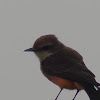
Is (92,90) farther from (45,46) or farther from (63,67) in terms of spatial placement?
(45,46)

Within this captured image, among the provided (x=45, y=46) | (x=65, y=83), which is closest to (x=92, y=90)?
(x=65, y=83)

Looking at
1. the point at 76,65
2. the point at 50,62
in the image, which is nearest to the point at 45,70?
the point at 50,62

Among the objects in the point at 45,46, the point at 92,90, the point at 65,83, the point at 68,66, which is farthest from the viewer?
the point at 45,46

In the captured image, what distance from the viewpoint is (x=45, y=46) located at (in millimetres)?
7777

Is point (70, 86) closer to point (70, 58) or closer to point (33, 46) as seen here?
point (70, 58)

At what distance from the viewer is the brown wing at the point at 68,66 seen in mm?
6711

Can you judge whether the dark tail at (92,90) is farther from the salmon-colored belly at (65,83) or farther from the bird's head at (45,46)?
the bird's head at (45,46)

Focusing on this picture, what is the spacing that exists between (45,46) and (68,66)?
86cm

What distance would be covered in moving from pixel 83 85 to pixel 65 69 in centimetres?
76

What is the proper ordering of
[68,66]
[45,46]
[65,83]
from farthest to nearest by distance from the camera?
[45,46]
[68,66]
[65,83]

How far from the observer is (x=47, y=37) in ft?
25.5

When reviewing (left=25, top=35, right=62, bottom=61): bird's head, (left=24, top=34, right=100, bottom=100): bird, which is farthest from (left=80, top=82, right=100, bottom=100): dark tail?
(left=25, top=35, right=62, bottom=61): bird's head

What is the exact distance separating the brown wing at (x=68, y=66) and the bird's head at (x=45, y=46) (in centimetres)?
17

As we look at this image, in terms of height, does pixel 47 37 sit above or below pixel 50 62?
above
